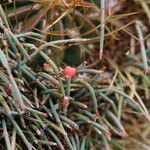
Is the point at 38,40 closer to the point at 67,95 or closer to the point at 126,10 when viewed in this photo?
the point at 67,95

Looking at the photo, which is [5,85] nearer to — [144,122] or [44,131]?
[44,131]

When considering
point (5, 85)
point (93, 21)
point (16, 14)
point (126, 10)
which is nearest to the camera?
point (5, 85)

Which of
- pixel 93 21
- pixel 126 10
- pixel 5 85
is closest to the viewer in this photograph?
pixel 5 85

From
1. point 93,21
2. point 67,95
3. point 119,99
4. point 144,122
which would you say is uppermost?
point 93,21

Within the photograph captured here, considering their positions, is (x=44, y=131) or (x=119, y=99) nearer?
(x=44, y=131)

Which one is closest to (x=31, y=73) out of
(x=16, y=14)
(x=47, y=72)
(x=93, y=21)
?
(x=47, y=72)

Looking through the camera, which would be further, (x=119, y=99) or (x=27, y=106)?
(x=119, y=99)

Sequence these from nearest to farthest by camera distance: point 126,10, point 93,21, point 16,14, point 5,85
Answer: point 5,85, point 16,14, point 93,21, point 126,10

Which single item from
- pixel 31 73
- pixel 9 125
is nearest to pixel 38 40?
pixel 31 73

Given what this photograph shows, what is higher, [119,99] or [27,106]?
[27,106]
